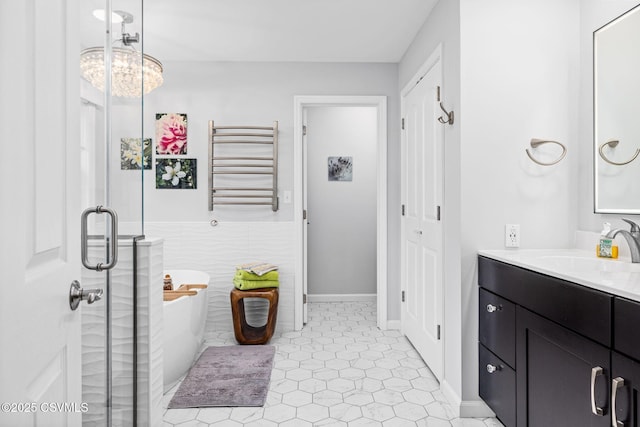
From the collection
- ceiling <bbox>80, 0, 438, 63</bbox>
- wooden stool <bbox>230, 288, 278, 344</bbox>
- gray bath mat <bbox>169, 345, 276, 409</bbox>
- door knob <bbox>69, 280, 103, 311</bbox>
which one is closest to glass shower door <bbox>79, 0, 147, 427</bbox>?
door knob <bbox>69, 280, 103, 311</bbox>

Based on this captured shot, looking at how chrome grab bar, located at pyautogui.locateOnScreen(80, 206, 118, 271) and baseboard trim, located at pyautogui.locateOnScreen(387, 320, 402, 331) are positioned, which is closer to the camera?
chrome grab bar, located at pyautogui.locateOnScreen(80, 206, 118, 271)

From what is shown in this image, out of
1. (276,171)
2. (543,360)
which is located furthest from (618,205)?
(276,171)

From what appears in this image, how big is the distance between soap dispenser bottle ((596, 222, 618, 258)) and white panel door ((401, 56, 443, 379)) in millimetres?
845

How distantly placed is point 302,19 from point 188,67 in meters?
1.39

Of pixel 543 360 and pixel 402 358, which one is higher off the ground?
pixel 543 360

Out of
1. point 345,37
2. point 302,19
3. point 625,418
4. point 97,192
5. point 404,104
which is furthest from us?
point 404,104

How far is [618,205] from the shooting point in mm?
1918

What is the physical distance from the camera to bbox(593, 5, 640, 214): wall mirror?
1824mm

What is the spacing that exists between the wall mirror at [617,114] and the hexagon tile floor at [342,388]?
52.3 inches

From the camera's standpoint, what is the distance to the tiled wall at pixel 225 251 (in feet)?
12.3

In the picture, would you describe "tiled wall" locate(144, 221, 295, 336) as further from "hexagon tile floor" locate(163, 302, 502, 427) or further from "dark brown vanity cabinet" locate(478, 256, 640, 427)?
"dark brown vanity cabinet" locate(478, 256, 640, 427)

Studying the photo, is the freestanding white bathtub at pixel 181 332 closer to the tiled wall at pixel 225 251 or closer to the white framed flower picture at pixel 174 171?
the tiled wall at pixel 225 251

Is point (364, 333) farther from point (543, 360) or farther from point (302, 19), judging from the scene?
point (302, 19)

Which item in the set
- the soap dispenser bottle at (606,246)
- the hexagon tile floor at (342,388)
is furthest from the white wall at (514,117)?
the hexagon tile floor at (342,388)
